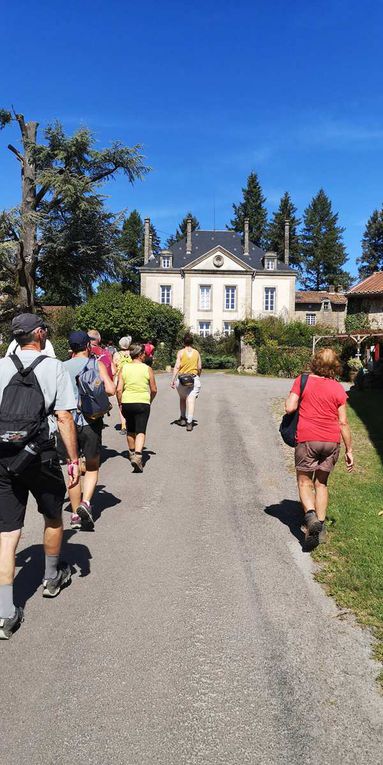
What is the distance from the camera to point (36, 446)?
3633mm

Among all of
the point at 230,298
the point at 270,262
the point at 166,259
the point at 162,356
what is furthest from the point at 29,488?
the point at 270,262

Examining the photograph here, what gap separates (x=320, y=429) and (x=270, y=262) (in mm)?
49344

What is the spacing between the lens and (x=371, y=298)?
38438mm

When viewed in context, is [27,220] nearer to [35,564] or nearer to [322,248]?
[35,564]

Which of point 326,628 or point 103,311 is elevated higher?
point 103,311

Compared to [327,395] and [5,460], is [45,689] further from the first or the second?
[327,395]

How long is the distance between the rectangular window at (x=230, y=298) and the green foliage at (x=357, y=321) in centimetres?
1175

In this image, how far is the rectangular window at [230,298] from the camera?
5188 centimetres

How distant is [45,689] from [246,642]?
1.19 meters

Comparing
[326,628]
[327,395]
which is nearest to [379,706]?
[326,628]

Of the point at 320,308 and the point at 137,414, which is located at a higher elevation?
the point at 320,308

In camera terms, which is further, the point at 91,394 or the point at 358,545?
the point at 91,394

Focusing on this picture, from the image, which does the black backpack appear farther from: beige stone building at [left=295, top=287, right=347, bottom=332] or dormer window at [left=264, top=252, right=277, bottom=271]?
beige stone building at [left=295, top=287, right=347, bottom=332]

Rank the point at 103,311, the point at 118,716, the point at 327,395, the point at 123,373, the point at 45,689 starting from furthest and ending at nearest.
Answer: the point at 103,311 → the point at 123,373 → the point at 327,395 → the point at 45,689 → the point at 118,716
